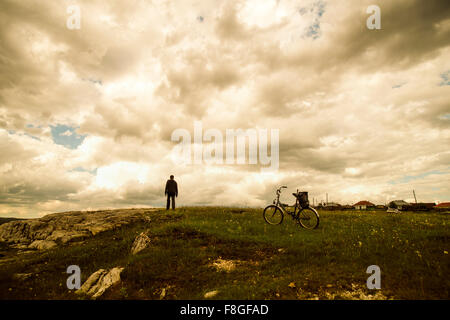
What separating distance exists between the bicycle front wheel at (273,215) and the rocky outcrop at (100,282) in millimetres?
9907

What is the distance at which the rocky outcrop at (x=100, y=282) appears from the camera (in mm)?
9499

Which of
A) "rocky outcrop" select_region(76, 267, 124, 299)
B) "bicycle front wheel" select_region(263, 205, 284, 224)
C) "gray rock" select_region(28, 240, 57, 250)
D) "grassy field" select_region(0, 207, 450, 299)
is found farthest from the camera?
"gray rock" select_region(28, 240, 57, 250)

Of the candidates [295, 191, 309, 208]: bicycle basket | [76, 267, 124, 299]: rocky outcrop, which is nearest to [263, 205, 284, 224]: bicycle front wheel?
[295, 191, 309, 208]: bicycle basket

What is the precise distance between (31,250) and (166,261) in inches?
563

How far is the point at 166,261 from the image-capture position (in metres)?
10.9

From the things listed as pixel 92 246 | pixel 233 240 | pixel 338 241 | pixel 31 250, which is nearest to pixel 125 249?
pixel 92 246

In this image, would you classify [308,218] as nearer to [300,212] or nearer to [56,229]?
[300,212]

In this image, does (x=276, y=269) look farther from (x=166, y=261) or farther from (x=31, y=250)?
(x=31, y=250)

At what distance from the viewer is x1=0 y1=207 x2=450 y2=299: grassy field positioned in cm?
718

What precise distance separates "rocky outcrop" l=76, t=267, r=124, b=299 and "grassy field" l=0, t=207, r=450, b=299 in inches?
14.1

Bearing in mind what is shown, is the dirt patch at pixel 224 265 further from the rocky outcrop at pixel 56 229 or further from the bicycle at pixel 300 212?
the rocky outcrop at pixel 56 229

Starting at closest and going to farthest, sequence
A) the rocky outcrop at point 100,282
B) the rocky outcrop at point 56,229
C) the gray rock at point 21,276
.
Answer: the rocky outcrop at point 100,282 < the gray rock at point 21,276 < the rocky outcrop at point 56,229

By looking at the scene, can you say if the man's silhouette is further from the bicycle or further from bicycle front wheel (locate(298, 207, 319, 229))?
bicycle front wheel (locate(298, 207, 319, 229))

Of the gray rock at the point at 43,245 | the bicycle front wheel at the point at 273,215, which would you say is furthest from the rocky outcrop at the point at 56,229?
the bicycle front wheel at the point at 273,215
